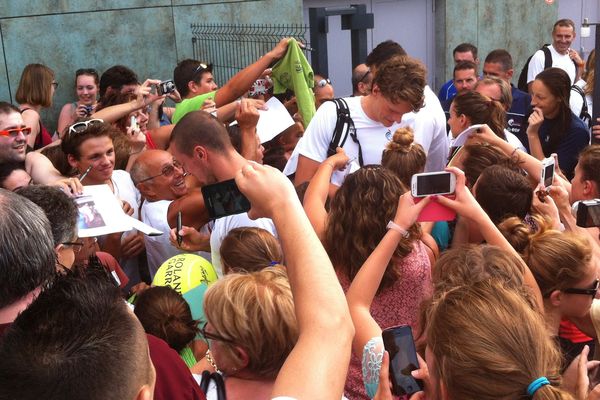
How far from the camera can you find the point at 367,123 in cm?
502

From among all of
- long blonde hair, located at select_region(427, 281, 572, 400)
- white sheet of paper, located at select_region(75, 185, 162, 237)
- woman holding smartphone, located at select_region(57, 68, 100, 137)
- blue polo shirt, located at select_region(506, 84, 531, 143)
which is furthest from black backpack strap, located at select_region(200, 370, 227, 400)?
woman holding smartphone, located at select_region(57, 68, 100, 137)

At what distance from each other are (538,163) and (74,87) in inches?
269

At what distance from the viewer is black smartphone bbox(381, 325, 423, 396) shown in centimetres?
218

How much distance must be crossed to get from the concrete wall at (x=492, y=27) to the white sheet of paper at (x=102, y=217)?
10.00 metres

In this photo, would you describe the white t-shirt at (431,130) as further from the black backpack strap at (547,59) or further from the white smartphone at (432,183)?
the black backpack strap at (547,59)

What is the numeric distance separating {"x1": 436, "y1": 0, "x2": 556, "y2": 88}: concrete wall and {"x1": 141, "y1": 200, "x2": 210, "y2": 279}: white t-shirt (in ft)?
30.4

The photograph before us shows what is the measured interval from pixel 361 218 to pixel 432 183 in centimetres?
35

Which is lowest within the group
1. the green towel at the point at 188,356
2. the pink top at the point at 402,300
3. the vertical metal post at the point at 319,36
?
the green towel at the point at 188,356

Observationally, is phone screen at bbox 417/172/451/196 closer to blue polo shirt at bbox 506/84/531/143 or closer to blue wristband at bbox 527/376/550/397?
blue wristband at bbox 527/376/550/397

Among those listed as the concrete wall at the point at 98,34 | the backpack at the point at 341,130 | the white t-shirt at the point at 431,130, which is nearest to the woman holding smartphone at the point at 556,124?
the white t-shirt at the point at 431,130

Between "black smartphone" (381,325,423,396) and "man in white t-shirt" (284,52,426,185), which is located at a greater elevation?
"man in white t-shirt" (284,52,426,185)

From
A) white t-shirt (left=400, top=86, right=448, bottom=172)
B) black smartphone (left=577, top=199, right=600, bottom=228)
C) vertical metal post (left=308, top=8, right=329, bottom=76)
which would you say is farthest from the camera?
vertical metal post (left=308, top=8, right=329, bottom=76)

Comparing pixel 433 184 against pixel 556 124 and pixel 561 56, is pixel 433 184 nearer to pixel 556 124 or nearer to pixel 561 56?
pixel 556 124

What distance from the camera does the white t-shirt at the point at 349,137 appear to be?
4.99 metres
